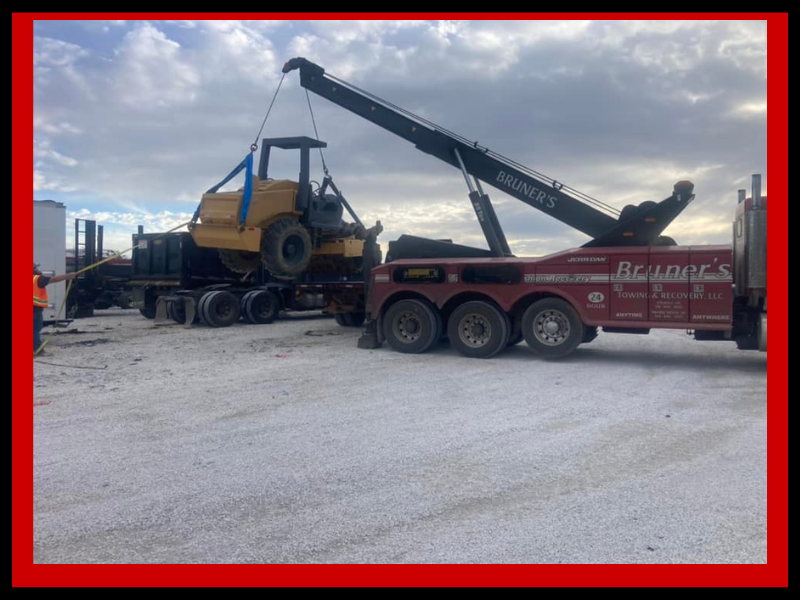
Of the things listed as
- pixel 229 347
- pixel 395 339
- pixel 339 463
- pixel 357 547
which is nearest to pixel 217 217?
pixel 229 347

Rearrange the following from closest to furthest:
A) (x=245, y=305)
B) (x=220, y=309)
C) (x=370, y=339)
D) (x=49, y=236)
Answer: (x=370, y=339), (x=49, y=236), (x=220, y=309), (x=245, y=305)

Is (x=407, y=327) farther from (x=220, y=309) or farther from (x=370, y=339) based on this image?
(x=220, y=309)

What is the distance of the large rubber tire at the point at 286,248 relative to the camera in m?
18.1

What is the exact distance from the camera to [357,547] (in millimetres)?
4199

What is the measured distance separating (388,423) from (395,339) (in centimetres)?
627

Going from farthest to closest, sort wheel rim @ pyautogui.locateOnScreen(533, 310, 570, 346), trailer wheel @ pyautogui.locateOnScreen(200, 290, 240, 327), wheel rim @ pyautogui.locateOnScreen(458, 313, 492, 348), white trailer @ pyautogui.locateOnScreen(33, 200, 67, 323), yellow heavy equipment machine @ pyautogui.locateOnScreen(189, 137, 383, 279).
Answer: trailer wheel @ pyautogui.locateOnScreen(200, 290, 240, 327) → yellow heavy equipment machine @ pyautogui.locateOnScreen(189, 137, 383, 279) → white trailer @ pyautogui.locateOnScreen(33, 200, 67, 323) → wheel rim @ pyautogui.locateOnScreen(458, 313, 492, 348) → wheel rim @ pyautogui.locateOnScreen(533, 310, 570, 346)

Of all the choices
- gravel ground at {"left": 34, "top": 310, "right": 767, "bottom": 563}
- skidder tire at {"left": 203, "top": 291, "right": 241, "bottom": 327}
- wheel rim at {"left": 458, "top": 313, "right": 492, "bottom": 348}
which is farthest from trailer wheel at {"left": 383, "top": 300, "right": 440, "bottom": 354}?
skidder tire at {"left": 203, "top": 291, "right": 241, "bottom": 327}

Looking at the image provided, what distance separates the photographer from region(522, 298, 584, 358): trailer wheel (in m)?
12.0

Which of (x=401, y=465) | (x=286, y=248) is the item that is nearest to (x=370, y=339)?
(x=286, y=248)

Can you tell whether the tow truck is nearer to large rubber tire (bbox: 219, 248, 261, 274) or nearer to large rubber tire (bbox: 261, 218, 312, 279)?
large rubber tire (bbox: 261, 218, 312, 279)

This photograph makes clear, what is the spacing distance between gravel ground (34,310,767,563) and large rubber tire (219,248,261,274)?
879cm

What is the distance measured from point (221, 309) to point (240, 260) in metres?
1.64

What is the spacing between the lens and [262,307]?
1978cm

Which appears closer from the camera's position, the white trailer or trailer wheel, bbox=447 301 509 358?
trailer wheel, bbox=447 301 509 358
